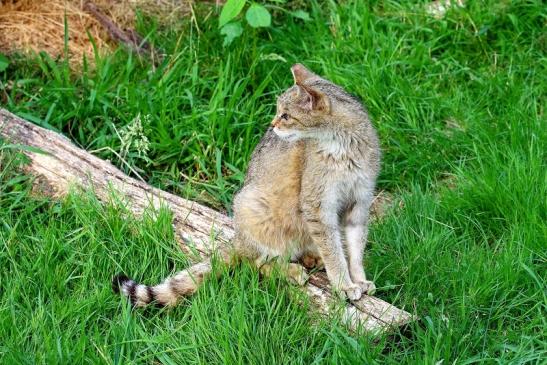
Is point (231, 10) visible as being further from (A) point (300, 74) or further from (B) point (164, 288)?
(B) point (164, 288)

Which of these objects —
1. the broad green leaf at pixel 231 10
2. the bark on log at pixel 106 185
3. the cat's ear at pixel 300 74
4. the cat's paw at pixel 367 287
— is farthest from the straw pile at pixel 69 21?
the cat's paw at pixel 367 287

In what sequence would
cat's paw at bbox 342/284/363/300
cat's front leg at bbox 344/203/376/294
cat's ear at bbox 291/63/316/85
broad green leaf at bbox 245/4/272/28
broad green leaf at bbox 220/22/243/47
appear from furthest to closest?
broad green leaf at bbox 220/22/243/47 → broad green leaf at bbox 245/4/272/28 → cat's ear at bbox 291/63/316/85 → cat's front leg at bbox 344/203/376/294 → cat's paw at bbox 342/284/363/300

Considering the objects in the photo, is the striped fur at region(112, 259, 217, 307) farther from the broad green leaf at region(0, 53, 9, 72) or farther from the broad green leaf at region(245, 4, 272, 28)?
the broad green leaf at region(0, 53, 9, 72)

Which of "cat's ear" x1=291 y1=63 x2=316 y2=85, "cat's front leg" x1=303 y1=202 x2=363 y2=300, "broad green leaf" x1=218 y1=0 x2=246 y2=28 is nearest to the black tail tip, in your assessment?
"cat's front leg" x1=303 y1=202 x2=363 y2=300

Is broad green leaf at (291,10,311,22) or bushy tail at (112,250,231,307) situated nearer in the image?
bushy tail at (112,250,231,307)

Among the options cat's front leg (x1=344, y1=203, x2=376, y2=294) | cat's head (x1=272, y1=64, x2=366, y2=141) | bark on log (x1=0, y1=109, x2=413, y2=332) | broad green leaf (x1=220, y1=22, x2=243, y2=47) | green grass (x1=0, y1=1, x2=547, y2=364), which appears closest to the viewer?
green grass (x1=0, y1=1, x2=547, y2=364)

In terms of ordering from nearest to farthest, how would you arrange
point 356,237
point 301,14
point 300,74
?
point 356,237 < point 300,74 < point 301,14

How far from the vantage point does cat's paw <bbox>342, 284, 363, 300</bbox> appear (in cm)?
450

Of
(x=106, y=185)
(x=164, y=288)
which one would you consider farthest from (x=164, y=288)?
(x=106, y=185)

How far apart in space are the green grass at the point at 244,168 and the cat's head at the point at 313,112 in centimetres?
77

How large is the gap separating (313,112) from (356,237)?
0.70 m

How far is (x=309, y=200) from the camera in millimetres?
4648

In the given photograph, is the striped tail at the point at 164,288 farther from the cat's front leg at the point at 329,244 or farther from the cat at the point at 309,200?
the cat's front leg at the point at 329,244

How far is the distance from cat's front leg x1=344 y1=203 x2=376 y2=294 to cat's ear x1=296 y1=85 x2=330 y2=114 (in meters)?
0.55
